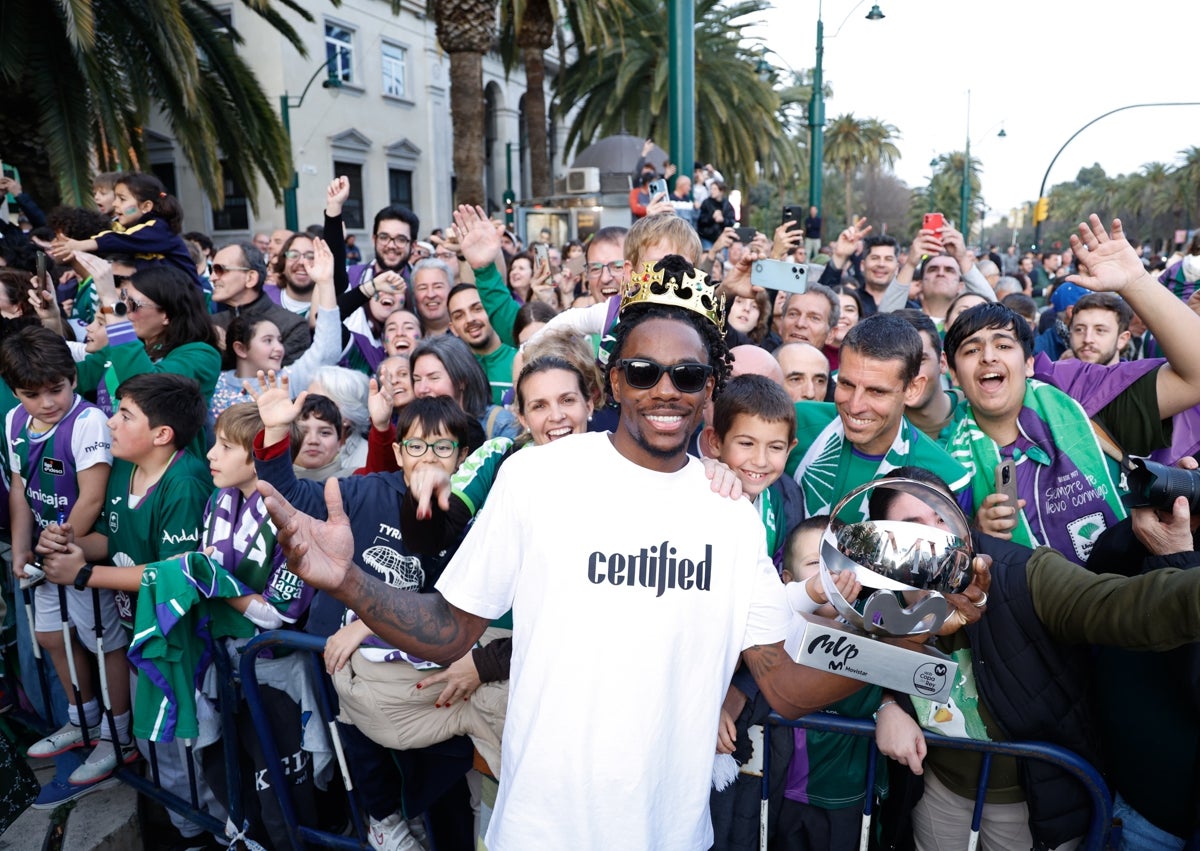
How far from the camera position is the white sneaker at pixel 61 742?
12.3 ft

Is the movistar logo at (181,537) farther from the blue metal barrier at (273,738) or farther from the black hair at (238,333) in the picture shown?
the black hair at (238,333)

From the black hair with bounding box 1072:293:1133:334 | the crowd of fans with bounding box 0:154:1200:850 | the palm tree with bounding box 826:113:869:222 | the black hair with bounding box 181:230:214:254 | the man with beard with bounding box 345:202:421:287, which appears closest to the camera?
the crowd of fans with bounding box 0:154:1200:850

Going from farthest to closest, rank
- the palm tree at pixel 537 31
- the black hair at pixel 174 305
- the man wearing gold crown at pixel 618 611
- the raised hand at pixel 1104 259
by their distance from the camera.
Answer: the palm tree at pixel 537 31 < the black hair at pixel 174 305 < the raised hand at pixel 1104 259 < the man wearing gold crown at pixel 618 611

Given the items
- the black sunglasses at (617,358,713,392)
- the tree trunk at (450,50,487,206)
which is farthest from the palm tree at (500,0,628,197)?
the black sunglasses at (617,358,713,392)

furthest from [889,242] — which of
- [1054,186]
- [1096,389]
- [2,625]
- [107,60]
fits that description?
[1054,186]

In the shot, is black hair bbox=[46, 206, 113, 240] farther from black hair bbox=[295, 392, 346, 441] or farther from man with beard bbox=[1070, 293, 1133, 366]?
man with beard bbox=[1070, 293, 1133, 366]

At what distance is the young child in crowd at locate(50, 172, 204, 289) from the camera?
5223 mm

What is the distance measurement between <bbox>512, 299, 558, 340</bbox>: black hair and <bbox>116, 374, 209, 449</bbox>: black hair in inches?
70.8

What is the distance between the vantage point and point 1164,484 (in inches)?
78.0

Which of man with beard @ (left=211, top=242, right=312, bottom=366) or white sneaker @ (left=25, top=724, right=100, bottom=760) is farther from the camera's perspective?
man with beard @ (left=211, top=242, right=312, bottom=366)

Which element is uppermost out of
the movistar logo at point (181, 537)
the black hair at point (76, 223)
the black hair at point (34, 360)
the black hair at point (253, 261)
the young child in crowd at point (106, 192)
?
the young child in crowd at point (106, 192)

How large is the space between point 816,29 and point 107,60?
11.8m

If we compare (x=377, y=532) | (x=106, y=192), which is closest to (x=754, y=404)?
(x=377, y=532)

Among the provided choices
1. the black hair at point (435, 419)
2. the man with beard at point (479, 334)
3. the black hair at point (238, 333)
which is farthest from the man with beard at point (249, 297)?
the black hair at point (435, 419)
